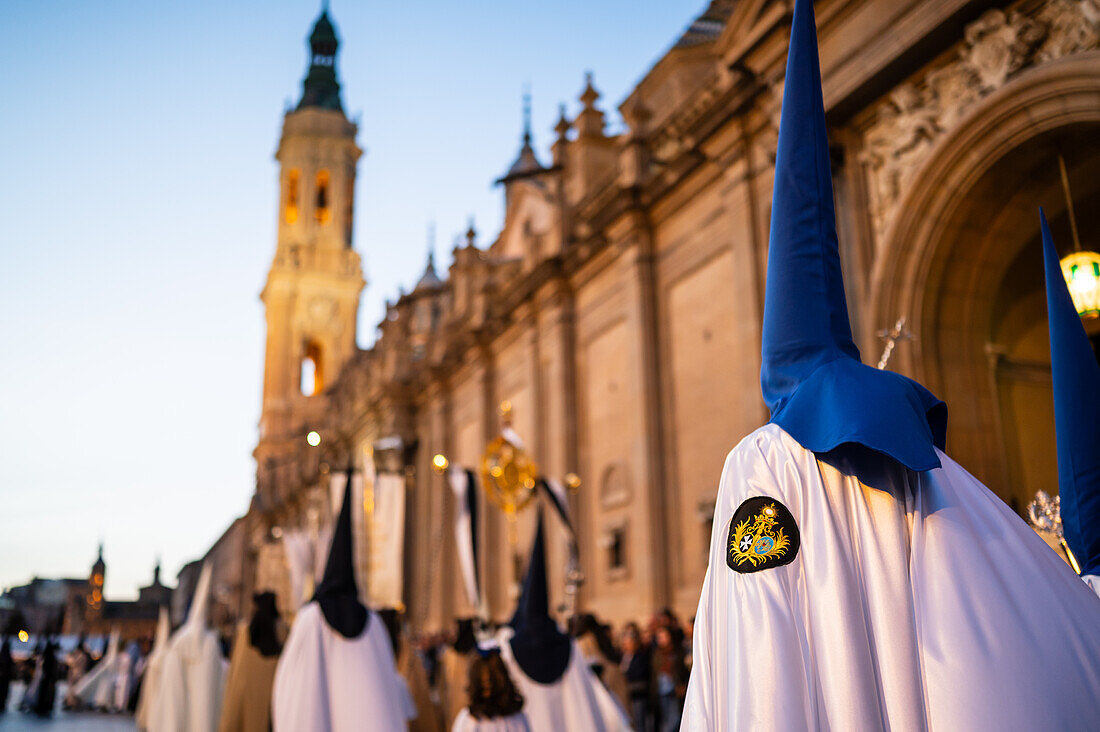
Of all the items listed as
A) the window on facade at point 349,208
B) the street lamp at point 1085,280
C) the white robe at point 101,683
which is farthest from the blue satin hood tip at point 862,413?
the window on facade at point 349,208

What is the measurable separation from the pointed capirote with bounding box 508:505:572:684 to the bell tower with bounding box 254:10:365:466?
155 ft

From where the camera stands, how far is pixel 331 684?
7.11 meters

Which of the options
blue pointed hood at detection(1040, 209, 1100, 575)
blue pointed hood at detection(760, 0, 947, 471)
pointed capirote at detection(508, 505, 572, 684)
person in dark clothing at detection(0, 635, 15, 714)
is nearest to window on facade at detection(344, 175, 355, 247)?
person in dark clothing at detection(0, 635, 15, 714)

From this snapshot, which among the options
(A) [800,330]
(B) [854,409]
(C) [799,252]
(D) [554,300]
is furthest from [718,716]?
(D) [554,300]

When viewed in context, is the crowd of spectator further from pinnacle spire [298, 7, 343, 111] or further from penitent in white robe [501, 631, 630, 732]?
pinnacle spire [298, 7, 343, 111]

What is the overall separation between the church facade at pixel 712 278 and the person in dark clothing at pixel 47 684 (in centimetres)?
907

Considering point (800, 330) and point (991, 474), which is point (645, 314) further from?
point (800, 330)

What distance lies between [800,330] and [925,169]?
9.21 metres

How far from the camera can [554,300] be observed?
21875 millimetres

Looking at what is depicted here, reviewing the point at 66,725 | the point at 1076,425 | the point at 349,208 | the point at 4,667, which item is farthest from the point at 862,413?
the point at 349,208

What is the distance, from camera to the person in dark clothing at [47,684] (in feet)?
76.4

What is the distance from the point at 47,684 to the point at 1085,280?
2404cm

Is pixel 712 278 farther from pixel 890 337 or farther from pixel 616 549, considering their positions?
pixel 890 337

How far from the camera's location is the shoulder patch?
2195 millimetres
